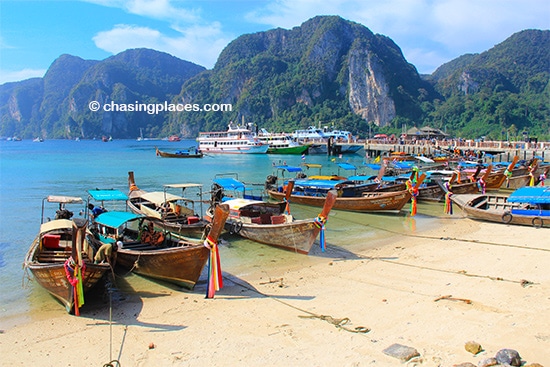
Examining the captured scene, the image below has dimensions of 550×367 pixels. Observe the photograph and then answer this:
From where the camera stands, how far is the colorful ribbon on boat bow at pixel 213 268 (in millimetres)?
10031

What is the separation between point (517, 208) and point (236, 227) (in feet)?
39.8

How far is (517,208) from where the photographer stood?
18.8m

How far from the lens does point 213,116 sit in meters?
195

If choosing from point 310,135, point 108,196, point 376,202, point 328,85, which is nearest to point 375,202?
point 376,202

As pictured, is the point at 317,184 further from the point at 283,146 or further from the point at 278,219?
the point at 283,146

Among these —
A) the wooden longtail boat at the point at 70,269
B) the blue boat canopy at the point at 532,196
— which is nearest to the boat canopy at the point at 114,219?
the wooden longtail boat at the point at 70,269

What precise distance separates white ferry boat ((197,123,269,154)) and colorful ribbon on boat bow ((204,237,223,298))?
239 ft

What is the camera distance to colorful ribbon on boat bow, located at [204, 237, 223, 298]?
10.0 metres

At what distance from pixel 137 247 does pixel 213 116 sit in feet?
614

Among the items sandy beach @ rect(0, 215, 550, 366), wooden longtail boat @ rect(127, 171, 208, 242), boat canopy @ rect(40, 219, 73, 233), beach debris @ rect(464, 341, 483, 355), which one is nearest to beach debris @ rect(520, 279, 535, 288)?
sandy beach @ rect(0, 215, 550, 366)

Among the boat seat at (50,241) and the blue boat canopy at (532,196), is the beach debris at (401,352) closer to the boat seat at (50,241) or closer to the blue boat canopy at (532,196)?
the boat seat at (50,241)

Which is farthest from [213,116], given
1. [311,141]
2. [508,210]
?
[508,210]

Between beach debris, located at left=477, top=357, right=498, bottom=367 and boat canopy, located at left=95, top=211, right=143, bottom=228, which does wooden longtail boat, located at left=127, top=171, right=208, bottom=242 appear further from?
beach debris, located at left=477, top=357, right=498, bottom=367

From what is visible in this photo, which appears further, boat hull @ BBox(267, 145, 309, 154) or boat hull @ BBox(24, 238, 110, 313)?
boat hull @ BBox(267, 145, 309, 154)
